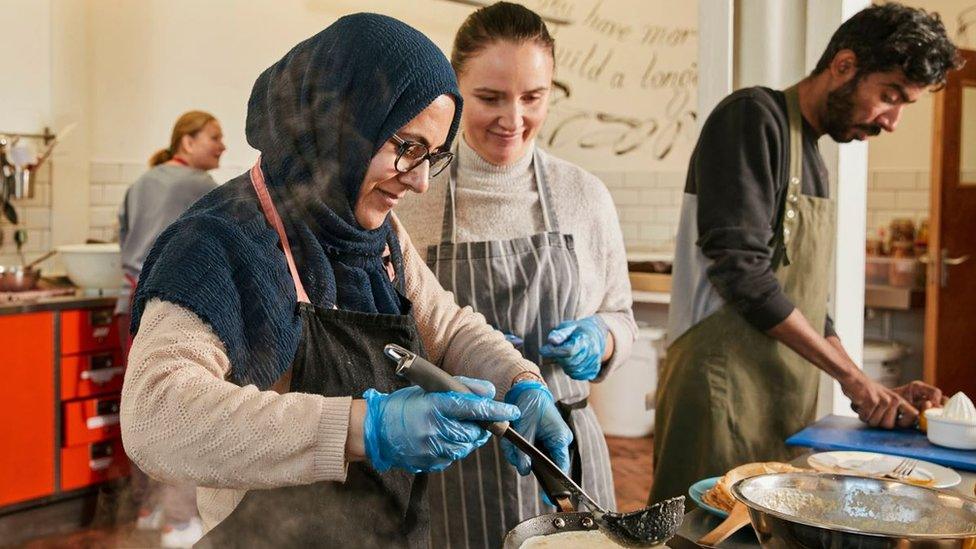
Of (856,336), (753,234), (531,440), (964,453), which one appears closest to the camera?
(531,440)

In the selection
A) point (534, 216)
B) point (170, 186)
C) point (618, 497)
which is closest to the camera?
point (170, 186)

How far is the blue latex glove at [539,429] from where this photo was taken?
120cm

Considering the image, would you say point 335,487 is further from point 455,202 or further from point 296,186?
point 455,202

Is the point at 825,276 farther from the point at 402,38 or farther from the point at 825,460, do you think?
the point at 402,38

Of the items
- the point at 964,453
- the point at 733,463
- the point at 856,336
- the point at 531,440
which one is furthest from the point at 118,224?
the point at 856,336

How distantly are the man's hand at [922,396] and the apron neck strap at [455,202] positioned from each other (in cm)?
82

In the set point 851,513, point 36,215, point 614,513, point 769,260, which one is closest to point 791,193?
point 769,260

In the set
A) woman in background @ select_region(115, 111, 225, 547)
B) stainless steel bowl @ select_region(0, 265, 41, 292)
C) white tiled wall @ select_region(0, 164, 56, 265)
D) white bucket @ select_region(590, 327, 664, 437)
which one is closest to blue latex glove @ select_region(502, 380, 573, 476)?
woman in background @ select_region(115, 111, 225, 547)

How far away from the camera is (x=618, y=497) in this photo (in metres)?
3.38

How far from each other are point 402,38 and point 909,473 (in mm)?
1024

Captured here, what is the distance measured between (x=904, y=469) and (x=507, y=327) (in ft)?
2.21

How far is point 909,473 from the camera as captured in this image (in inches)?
57.9

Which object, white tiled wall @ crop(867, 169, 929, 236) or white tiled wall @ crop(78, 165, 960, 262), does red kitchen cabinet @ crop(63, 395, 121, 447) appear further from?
white tiled wall @ crop(867, 169, 929, 236)

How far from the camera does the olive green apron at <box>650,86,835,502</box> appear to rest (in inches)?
78.5
